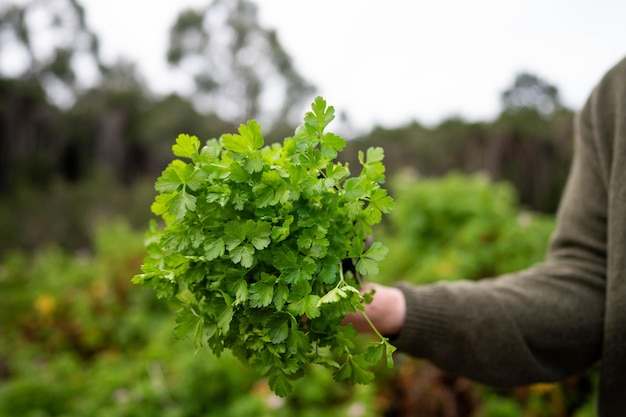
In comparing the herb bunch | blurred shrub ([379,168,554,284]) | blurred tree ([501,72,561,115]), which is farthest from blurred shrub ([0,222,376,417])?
blurred tree ([501,72,561,115])

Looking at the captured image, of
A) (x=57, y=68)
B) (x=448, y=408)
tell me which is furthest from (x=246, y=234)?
(x=57, y=68)

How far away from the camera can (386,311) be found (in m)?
1.21

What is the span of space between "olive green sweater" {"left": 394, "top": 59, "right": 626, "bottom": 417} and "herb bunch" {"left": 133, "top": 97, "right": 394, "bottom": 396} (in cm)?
47

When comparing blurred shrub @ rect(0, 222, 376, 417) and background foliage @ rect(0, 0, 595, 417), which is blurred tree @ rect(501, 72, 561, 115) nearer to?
background foliage @ rect(0, 0, 595, 417)

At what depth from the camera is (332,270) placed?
0.82 m

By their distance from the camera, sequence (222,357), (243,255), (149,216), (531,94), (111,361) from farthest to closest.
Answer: (531,94) → (149,216) → (111,361) → (222,357) → (243,255)

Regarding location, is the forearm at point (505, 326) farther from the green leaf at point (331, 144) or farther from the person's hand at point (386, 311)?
the green leaf at point (331, 144)

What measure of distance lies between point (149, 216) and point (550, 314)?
9219 millimetres

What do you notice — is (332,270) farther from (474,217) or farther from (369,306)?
(474,217)

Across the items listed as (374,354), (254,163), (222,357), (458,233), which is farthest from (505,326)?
(458,233)

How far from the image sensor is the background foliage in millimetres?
3176

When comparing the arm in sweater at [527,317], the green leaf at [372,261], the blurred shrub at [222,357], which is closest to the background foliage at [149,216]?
the blurred shrub at [222,357]

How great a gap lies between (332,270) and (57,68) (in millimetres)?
14744

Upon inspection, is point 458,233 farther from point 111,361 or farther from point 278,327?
point 278,327
